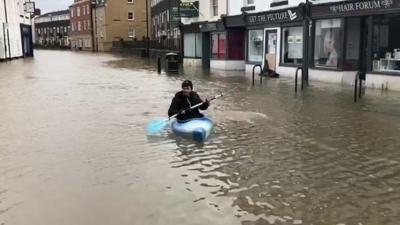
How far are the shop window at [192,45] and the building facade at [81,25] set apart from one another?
58073 millimetres

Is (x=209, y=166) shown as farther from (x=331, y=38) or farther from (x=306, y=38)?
(x=306, y=38)

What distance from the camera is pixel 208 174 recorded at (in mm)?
7949

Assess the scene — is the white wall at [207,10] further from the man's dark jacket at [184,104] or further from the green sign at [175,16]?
the man's dark jacket at [184,104]

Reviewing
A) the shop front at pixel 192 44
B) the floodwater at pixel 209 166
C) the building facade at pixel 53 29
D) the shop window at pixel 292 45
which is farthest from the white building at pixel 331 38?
the building facade at pixel 53 29

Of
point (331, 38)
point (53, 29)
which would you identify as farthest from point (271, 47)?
point (53, 29)

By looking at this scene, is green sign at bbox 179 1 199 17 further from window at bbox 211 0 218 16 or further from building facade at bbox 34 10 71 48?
building facade at bbox 34 10 71 48

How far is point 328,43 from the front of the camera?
72.7 feet

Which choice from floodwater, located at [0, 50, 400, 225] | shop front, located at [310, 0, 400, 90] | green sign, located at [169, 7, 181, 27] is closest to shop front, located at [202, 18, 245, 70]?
green sign, located at [169, 7, 181, 27]

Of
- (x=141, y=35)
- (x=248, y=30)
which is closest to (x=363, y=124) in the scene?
(x=248, y=30)

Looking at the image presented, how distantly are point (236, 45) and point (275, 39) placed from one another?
226 inches

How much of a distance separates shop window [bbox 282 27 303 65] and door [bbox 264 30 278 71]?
951mm

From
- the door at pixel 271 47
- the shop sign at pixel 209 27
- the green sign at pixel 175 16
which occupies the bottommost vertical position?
the door at pixel 271 47

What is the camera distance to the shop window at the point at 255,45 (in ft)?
93.6

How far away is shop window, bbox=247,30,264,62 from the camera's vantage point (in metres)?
28.5
